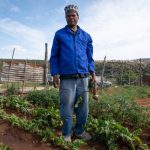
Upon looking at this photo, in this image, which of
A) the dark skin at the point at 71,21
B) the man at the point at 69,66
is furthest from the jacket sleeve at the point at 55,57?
the dark skin at the point at 71,21

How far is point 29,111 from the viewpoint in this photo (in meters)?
7.49

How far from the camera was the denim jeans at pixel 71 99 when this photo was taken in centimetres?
536

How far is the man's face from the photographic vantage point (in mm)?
5310

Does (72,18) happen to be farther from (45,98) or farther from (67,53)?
(45,98)

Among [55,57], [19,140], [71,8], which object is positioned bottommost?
[19,140]

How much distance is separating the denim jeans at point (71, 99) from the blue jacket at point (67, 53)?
0.49ft

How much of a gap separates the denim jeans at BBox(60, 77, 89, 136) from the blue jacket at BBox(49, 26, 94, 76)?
149 mm

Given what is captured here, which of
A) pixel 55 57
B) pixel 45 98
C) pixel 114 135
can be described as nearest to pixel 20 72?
pixel 45 98

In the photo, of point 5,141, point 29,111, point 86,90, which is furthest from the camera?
point 29,111

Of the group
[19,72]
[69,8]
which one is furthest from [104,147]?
[19,72]

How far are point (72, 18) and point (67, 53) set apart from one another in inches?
18.8

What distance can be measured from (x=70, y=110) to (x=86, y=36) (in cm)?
108

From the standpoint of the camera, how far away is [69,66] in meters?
5.35

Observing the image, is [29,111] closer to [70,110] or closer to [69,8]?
[70,110]
